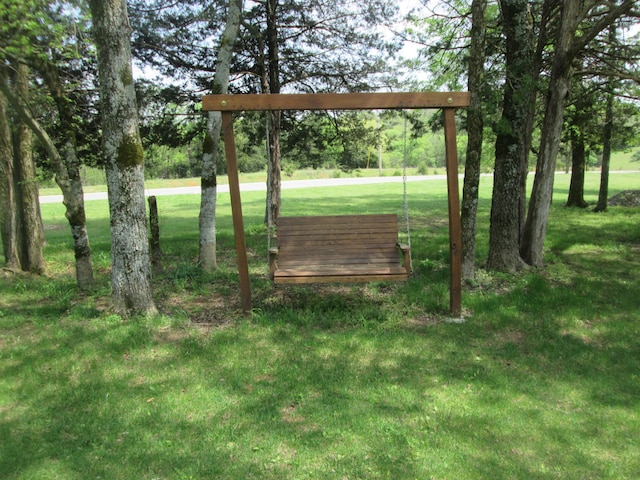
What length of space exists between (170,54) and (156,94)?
99cm

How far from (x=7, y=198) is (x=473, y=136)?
689 centimetres

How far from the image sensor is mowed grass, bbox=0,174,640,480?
8.73 feet

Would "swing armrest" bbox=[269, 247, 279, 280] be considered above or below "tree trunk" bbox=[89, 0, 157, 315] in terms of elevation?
below

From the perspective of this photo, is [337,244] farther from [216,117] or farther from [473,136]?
[216,117]

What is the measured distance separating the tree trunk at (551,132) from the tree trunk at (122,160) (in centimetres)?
558

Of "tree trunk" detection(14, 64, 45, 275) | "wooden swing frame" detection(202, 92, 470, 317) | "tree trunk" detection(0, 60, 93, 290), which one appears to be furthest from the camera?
"tree trunk" detection(14, 64, 45, 275)

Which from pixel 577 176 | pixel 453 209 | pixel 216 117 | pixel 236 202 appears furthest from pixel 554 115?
pixel 577 176

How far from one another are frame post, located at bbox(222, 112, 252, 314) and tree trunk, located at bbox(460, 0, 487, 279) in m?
2.90

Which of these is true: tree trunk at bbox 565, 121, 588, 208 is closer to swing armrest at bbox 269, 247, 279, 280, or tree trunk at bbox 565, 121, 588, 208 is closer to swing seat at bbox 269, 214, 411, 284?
swing seat at bbox 269, 214, 411, 284

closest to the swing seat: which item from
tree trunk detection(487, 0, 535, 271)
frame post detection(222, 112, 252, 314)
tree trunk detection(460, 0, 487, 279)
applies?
frame post detection(222, 112, 252, 314)

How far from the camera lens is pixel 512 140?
20.8 feet

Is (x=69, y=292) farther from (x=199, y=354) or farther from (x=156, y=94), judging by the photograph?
(x=156, y=94)

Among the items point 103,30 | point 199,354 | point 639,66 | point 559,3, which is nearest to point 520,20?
point 559,3

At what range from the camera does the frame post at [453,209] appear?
4720 mm
